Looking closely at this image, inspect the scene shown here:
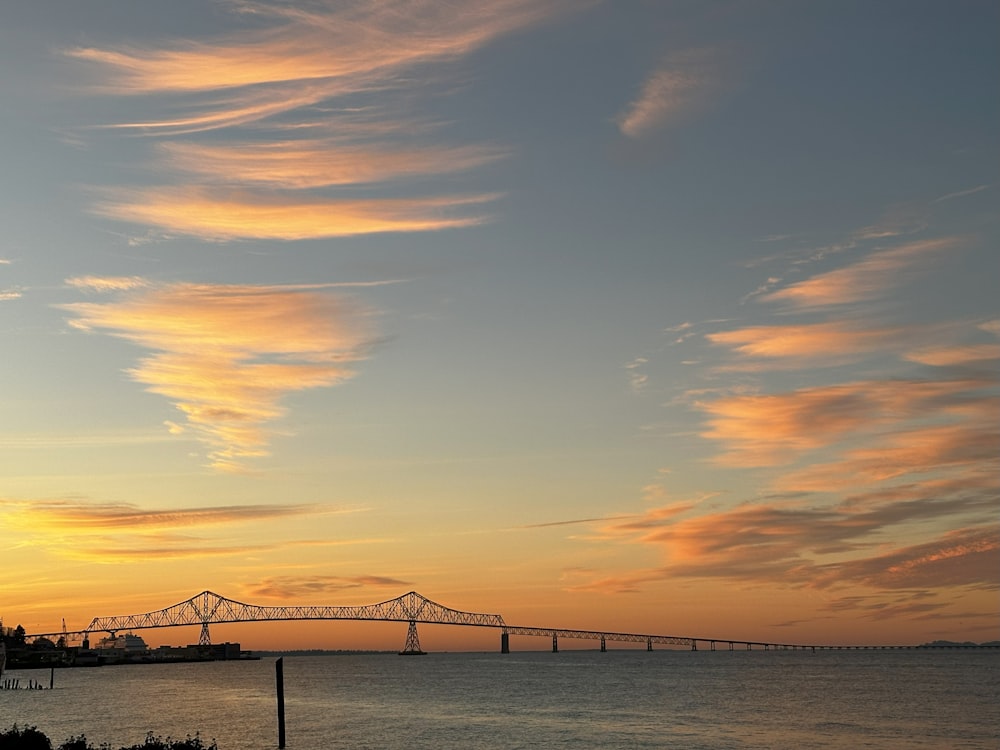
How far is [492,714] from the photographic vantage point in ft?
377

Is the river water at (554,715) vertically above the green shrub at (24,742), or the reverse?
the green shrub at (24,742)

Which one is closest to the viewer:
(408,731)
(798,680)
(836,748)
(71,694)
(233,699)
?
(836,748)

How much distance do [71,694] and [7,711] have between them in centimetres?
4957

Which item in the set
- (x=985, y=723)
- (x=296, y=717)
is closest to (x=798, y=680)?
(x=985, y=723)

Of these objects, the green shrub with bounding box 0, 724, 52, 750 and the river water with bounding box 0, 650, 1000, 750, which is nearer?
the green shrub with bounding box 0, 724, 52, 750

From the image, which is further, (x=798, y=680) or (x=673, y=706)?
(x=798, y=680)

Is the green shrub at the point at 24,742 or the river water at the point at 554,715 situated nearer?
the green shrub at the point at 24,742

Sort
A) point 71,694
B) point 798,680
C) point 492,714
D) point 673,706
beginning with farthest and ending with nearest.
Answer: point 798,680 → point 71,694 → point 673,706 → point 492,714

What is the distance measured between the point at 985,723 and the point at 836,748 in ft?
93.4

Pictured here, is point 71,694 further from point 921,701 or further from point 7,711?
point 921,701

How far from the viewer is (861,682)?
18288 cm

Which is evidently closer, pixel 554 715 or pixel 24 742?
pixel 24 742

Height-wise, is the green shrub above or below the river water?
above

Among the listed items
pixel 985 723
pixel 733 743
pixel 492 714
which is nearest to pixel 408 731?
pixel 492 714
